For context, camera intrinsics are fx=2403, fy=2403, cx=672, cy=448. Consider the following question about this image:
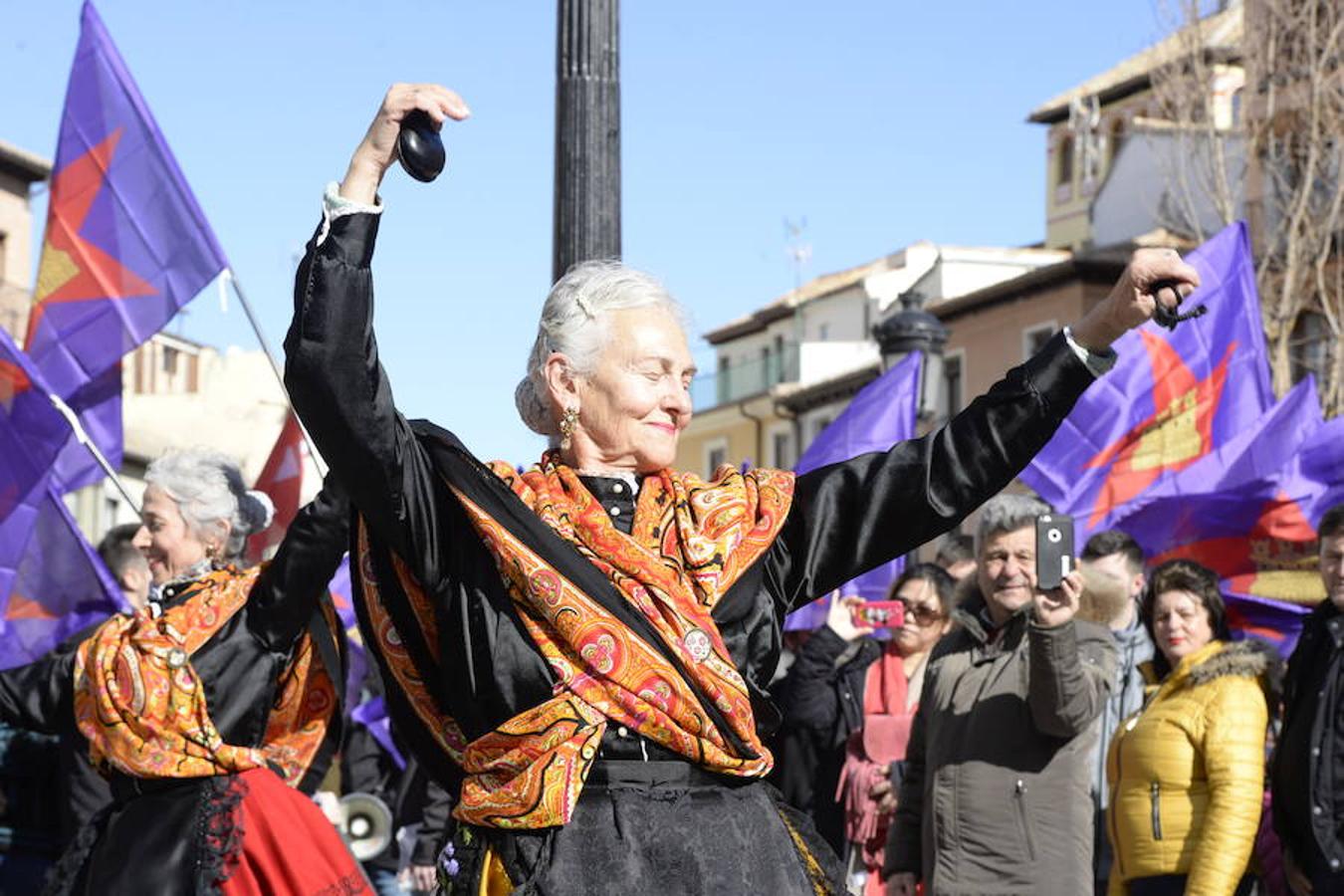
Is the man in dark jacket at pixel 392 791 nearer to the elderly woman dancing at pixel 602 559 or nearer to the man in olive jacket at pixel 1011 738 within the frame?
the man in olive jacket at pixel 1011 738

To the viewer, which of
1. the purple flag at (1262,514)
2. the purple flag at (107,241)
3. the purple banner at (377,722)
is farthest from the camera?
the purple banner at (377,722)

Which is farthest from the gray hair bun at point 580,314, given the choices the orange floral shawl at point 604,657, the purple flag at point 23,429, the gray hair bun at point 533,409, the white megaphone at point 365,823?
the white megaphone at point 365,823

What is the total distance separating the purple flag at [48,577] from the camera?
28.6 feet

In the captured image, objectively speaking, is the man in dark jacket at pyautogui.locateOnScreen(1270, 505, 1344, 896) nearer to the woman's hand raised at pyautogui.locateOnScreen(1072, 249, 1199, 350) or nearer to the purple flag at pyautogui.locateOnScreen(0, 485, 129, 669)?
the woman's hand raised at pyautogui.locateOnScreen(1072, 249, 1199, 350)

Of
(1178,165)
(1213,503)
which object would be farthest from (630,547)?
(1178,165)

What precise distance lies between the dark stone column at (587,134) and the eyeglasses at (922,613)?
7.65 feet

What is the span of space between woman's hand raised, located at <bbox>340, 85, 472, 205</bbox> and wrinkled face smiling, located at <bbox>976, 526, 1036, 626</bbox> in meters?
3.67

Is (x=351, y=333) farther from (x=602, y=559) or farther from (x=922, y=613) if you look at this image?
(x=922, y=613)

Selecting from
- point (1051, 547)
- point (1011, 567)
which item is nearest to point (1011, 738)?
point (1011, 567)

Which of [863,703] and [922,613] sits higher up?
[922,613]

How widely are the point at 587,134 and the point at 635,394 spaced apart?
3.06 metres

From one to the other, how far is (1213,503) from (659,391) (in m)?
6.29

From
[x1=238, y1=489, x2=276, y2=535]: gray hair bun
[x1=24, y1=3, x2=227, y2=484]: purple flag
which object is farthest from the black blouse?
[x1=24, y1=3, x2=227, y2=484]: purple flag

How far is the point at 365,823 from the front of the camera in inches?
436
